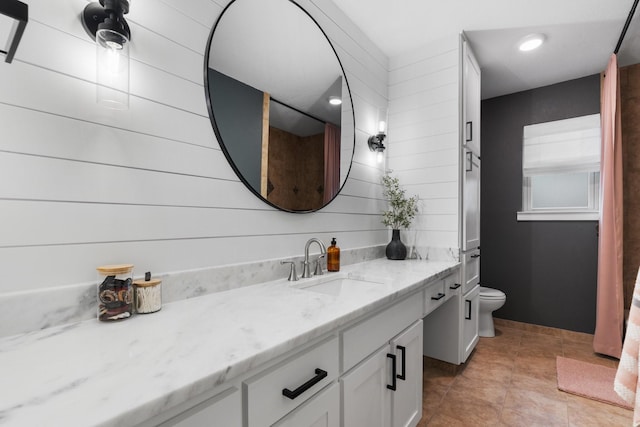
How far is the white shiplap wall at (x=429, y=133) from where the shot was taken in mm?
2273

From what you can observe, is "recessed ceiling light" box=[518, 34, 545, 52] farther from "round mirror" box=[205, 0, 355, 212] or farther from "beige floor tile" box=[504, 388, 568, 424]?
"beige floor tile" box=[504, 388, 568, 424]

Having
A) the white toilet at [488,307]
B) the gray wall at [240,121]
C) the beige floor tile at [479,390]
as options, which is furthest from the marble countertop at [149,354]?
the white toilet at [488,307]

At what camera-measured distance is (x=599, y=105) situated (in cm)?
290

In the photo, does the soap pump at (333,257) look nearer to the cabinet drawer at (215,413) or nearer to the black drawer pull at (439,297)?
the black drawer pull at (439,297)

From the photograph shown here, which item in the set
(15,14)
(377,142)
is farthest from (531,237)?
(15,14)

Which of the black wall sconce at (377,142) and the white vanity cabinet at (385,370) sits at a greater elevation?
the black wall sconce at (377,142)

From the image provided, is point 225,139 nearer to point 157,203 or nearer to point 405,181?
point 157,203

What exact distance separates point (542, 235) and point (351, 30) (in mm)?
2672

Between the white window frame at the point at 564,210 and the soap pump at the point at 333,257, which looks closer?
the soap pump at the point at 333,257

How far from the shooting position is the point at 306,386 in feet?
2.72

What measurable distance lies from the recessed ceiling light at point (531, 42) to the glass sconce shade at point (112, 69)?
2.68 metres

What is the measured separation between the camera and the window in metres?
2.95

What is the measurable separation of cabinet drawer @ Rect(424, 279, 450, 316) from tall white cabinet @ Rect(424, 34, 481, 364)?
0.45 m

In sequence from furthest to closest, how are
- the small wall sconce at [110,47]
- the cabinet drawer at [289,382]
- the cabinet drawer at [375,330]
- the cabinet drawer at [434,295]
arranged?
the cabinet drawer at [434,295] < the cabinet drawer at [375,330] < the small wall sconce at [110,47] < the cabinet drawer at [289,382]
